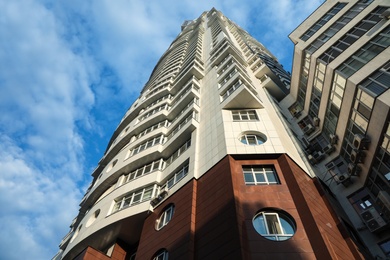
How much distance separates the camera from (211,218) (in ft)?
38.7

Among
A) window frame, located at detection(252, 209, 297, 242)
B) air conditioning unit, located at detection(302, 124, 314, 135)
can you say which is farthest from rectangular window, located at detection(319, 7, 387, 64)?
window frame, located at detection(252, 209, 297, 242)

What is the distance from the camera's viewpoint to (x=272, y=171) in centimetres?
1408

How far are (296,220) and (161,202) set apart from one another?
7.97 m

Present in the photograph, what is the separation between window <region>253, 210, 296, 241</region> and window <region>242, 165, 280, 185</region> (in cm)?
201

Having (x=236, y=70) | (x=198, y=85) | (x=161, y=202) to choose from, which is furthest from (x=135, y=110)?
(x=161, y=202)

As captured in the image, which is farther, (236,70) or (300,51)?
(236,70)

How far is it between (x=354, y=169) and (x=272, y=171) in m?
5.89

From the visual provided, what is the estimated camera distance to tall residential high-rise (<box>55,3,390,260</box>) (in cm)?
1105

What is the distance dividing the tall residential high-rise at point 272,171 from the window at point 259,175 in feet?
0.18

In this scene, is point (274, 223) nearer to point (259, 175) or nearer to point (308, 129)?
point (259, 175)

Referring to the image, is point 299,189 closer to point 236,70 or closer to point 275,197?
point 275,197

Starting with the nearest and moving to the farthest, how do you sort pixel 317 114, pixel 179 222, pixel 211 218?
pixel 211 218 < pixel 179 222 < pixel 317 114

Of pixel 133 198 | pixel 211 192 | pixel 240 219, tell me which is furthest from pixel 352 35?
pixel 133 198

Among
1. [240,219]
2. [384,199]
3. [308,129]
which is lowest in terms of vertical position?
[240,219]
